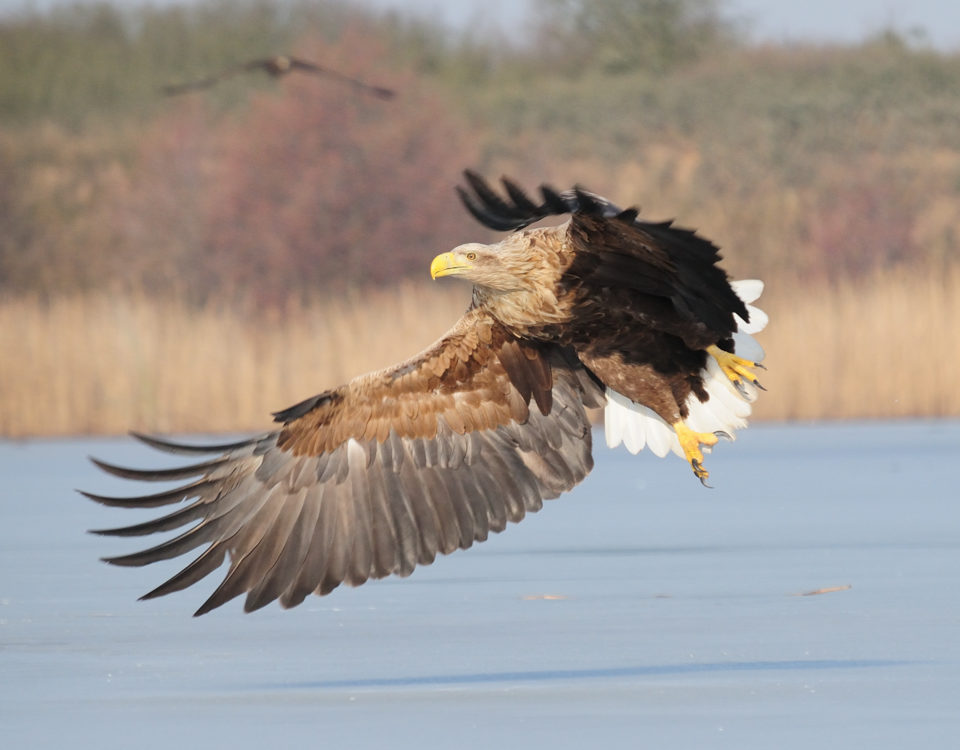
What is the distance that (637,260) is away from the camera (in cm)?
609

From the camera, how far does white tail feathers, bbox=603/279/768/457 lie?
6.89 metres

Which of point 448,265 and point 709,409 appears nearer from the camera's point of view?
point 448,265

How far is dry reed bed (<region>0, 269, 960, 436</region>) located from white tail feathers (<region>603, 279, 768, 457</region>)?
654cm

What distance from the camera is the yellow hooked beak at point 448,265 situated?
20.6 ft

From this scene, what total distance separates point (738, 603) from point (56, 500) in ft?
16.1

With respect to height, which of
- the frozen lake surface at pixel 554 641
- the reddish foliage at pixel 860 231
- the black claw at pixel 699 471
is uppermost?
the reddish foliage at pixel 860 231

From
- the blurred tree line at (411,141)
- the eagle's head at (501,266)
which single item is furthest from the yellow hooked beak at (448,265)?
the blurred tree line at (411,141)

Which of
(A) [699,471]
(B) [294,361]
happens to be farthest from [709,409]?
(B) [294,361]

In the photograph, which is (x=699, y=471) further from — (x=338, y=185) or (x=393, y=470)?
(x=338, y=185)

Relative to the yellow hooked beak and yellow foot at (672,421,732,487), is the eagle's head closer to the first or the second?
the yellow hooked beak

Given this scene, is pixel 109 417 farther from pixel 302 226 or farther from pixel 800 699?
pixel 302 226

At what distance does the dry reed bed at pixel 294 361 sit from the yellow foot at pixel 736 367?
6649 mm

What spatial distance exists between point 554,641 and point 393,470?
95 cm

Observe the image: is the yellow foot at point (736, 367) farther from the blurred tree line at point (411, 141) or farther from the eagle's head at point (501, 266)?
the blurred tree line at point (411, 141)
